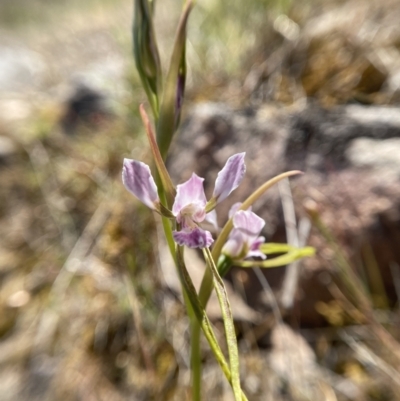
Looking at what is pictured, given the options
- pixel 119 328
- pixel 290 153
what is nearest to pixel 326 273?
pixel 290 153

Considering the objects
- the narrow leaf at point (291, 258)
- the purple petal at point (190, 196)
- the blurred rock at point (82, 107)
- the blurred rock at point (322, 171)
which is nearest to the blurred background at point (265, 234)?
the blurred rock at point (322, 171)

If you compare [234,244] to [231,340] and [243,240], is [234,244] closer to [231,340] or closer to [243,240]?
[243,240]

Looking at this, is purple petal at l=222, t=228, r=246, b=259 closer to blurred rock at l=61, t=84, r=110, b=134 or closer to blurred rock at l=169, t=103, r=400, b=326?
blurred rock at l=169, t=103, r=400, b=326

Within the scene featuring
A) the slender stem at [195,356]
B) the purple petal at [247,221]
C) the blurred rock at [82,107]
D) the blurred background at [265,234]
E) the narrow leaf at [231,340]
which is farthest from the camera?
the blurred rock at [82,107]

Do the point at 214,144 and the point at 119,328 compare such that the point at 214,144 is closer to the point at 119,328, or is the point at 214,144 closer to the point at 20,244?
the point at 119,328

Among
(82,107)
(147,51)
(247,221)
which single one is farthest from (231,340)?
(82,107)

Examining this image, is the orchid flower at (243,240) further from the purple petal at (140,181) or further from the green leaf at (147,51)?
the green leaf at (147,51)
